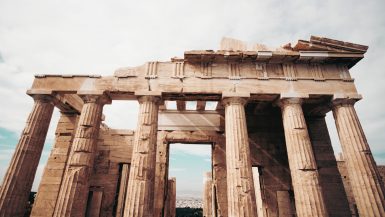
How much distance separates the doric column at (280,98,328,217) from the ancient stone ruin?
35mm

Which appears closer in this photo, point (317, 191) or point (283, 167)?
point (317, 191)

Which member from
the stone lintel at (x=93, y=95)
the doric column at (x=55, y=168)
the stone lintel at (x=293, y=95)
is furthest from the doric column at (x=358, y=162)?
the doric column at (x=55, y=168)

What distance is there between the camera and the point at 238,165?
7.62 metres

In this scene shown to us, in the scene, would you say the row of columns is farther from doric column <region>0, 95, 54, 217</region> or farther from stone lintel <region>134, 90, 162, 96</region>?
stone lintel <region>134, 90, 162, 96</region>

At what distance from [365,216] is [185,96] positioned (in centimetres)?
747

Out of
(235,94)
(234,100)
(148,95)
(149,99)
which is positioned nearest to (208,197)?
(234,100)

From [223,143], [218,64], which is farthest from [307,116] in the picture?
[218,64]

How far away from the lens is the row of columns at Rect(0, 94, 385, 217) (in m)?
7.25

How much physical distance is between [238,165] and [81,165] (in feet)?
17.9

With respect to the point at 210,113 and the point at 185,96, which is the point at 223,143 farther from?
the point at 185,96

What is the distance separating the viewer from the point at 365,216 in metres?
7.33

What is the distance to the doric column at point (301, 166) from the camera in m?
7.25

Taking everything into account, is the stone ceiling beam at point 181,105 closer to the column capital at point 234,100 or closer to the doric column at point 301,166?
the column capital at point 234,100

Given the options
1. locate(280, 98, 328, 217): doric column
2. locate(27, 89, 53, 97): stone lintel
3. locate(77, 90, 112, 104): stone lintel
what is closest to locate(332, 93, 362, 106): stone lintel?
locate(280, 98, 328, 217): doric column
